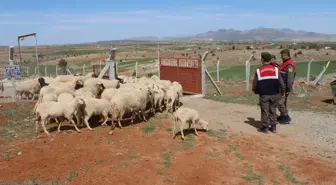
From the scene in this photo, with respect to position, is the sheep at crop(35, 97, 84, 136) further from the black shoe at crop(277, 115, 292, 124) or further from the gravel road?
the black shoe at crop(277, 115, 292, 124)

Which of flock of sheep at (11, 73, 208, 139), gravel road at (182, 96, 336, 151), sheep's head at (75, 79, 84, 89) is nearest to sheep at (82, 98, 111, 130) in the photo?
flock of sheep at (11, 73, 208, 139)

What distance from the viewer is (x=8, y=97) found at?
19484 mm

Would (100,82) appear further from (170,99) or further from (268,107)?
(268,107)

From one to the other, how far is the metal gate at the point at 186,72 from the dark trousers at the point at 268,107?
7881 mm

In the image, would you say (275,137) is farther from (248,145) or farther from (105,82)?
(105,82)

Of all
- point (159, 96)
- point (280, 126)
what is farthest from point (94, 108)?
point (280, 126)

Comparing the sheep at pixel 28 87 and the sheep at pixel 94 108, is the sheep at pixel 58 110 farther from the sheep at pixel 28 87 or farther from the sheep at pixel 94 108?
the sheep at pixel 28 87

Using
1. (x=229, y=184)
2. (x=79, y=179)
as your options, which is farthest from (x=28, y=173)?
(x=229, y=184)

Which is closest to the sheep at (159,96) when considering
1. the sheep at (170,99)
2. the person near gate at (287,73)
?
the sheep at (170,99)

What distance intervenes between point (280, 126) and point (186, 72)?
27.9ft

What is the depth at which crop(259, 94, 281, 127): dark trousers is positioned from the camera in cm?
1012

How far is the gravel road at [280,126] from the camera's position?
9.95 metres

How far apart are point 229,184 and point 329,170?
7.76 ft

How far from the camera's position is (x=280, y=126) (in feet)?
36.5
